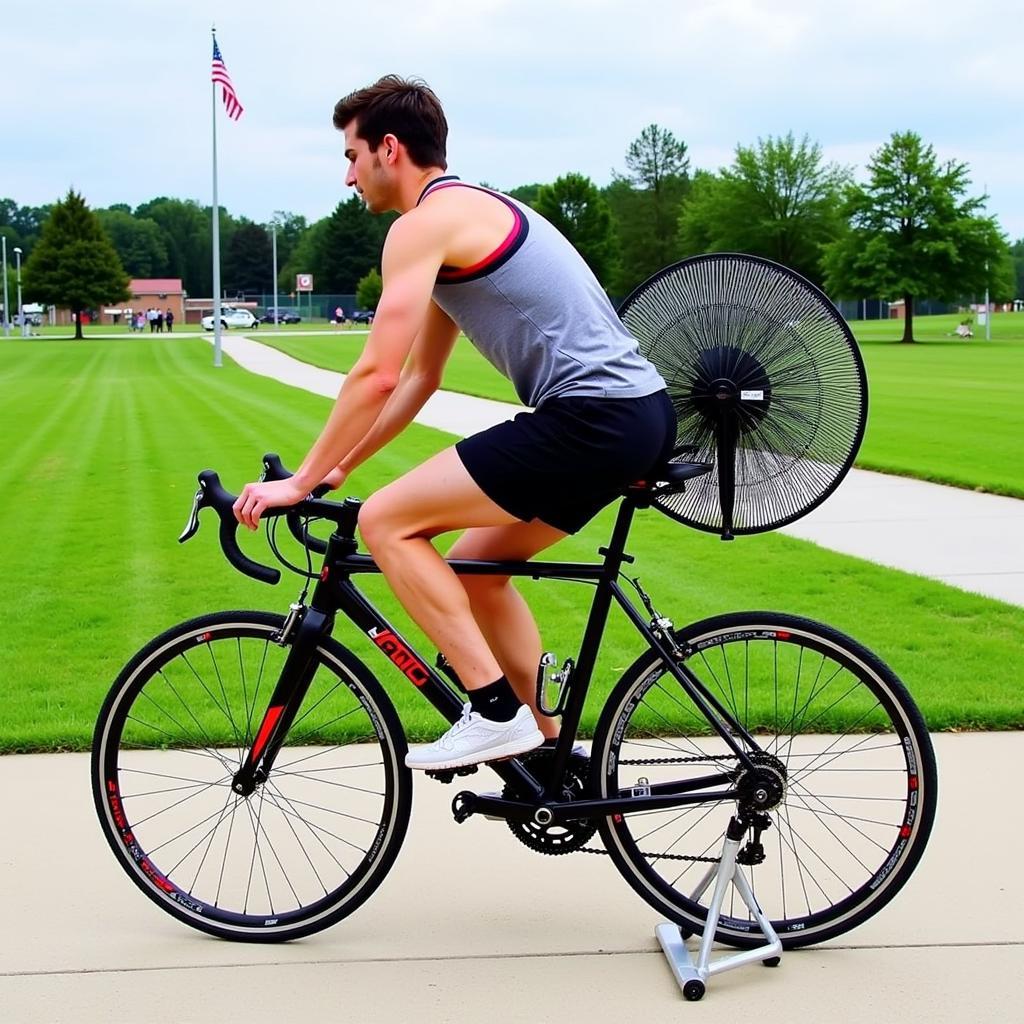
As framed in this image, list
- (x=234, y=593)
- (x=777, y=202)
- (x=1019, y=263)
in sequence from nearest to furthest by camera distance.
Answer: (x=234, y=593) → (x=777, y=202) → (x=1019, y=263)

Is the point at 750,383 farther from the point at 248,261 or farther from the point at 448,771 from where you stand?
the point at 248,261

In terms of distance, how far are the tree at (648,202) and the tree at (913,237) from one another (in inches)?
1727

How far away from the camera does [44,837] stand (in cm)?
427

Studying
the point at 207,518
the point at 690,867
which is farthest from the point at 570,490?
the point at 207,518

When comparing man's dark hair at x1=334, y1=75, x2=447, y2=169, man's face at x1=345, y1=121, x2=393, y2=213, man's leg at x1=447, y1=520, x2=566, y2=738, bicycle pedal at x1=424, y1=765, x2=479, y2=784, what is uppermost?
man's dark hair at x1=334, y1=75, x2=447, y2=169

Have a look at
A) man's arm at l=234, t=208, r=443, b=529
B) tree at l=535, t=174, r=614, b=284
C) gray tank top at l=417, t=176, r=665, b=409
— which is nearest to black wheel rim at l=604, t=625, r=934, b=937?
gray tank top at l=417, t=176, r=665, b=409

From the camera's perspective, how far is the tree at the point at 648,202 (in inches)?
4464

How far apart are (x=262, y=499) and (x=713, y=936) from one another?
143 centimetres

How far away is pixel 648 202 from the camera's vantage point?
116 meters

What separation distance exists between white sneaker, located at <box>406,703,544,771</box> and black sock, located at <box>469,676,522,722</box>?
13 mm

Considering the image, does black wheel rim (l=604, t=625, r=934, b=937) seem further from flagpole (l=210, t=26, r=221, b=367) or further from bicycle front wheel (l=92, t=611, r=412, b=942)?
flagpole (l=210, t=26, r=221, b=367)

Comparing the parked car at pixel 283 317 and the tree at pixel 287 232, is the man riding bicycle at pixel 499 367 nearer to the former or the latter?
the parked car at pixel 283 317

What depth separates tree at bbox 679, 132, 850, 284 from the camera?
293 ft

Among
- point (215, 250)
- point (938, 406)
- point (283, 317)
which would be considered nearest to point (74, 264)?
point (283, 317)
